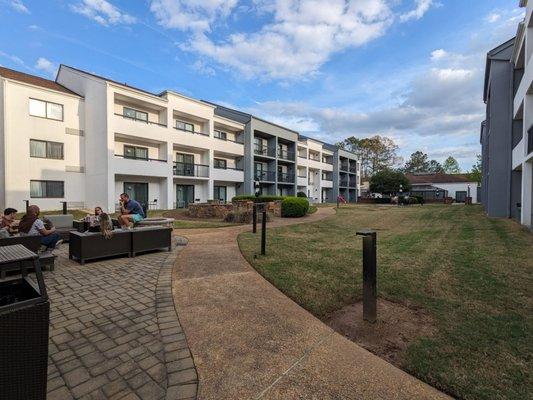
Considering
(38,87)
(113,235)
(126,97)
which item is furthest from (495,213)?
(38,87)

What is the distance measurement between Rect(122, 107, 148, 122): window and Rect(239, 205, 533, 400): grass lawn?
17.8 m

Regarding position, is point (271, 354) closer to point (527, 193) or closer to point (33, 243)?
point (33, 243)

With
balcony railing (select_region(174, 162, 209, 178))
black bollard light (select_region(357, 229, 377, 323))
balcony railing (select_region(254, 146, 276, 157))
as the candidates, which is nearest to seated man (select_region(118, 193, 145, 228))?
black bollard light (select_region(357, 229, 377, 323))

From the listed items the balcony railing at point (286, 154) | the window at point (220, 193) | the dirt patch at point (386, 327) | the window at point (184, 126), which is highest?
the window at point (184, 126)

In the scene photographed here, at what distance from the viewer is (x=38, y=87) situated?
18.6 meters

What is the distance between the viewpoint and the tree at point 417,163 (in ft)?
292

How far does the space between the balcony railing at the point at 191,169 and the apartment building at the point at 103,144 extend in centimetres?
9

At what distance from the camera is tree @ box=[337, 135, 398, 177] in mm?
63000

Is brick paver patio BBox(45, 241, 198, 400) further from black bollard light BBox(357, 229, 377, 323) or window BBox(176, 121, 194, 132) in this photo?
window BBox(176, 121, 194, 132)

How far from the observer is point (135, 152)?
2269cm

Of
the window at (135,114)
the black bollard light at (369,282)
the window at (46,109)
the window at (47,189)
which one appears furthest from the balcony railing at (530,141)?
the window at (46,109)

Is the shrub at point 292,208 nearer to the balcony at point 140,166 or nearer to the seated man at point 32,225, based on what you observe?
the balcony at point 140,166

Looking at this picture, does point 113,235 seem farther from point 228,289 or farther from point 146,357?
point 146,357

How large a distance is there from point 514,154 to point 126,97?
24.9m
